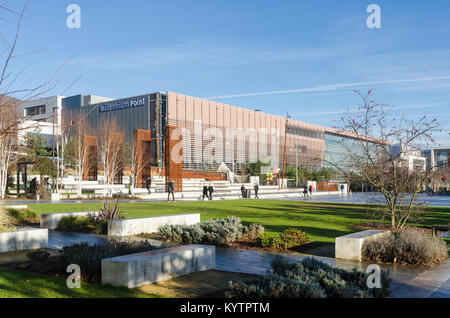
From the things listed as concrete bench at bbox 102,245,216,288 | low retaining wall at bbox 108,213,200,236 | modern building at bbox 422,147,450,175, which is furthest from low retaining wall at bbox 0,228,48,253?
modern building at bbox 422,147,450,175

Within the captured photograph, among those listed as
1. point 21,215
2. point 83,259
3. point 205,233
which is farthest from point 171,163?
point 83,259

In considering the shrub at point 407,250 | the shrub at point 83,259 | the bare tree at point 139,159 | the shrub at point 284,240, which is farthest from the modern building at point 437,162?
the bare tree at point 139,159

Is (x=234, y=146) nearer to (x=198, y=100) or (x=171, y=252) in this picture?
(x=198, y=100)

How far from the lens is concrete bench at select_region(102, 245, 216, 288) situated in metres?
6.37

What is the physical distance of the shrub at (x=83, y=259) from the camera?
268 inches

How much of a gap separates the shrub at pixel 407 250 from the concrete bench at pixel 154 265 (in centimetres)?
388

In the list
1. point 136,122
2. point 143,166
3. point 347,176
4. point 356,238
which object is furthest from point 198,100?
point 356,238

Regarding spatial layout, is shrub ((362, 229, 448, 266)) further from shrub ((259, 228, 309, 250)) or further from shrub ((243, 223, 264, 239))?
shrub ((243, 223, 264, 239))

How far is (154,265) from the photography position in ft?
22.2

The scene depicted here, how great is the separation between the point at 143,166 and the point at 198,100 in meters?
30.8

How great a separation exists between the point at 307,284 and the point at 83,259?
3751 millimetres

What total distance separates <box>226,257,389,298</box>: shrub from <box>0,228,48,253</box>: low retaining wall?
6258mm

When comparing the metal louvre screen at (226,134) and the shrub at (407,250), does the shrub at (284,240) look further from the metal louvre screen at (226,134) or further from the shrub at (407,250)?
the metal louvre screen at (226,134)

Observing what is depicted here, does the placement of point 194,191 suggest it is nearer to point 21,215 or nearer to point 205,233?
point 21,215
